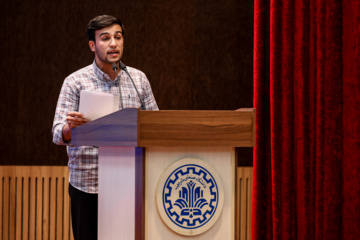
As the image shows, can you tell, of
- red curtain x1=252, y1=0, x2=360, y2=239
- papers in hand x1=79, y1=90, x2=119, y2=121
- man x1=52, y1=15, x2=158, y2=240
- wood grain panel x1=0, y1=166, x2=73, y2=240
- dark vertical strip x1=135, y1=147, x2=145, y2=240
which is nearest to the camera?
dark vertical strip x1=135, y1=147, x2=145, y2=240

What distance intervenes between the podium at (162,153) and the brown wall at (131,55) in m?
1.63

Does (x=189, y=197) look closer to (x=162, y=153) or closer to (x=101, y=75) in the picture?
(x=162, y=153)

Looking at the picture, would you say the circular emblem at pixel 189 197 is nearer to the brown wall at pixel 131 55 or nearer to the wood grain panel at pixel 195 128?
the wood grain panel at pixel 195 128

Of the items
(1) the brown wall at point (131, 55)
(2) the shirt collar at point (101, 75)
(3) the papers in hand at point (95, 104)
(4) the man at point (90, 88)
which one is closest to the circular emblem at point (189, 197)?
(3) the papers in hand at point (95, 104)

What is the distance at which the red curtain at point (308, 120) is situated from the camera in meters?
2.28

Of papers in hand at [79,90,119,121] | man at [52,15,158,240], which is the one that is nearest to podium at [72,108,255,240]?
papers in hand at [79,90,119,121]

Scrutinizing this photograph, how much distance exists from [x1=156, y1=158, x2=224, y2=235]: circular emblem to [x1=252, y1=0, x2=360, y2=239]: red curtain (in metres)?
1.32

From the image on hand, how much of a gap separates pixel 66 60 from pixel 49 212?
3.12 ft

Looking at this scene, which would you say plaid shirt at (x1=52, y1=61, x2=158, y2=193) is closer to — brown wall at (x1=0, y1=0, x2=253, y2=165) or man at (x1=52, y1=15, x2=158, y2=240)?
man at (x1=52, y1=15, x2=158, y2=240)

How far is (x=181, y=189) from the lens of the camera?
1.05 m

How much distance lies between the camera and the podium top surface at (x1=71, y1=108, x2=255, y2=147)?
102cm

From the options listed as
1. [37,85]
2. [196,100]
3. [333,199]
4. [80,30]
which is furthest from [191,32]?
[333,199]

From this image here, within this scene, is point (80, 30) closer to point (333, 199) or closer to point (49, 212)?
point (49, 212)

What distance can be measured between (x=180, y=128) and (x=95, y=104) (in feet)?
1.15
